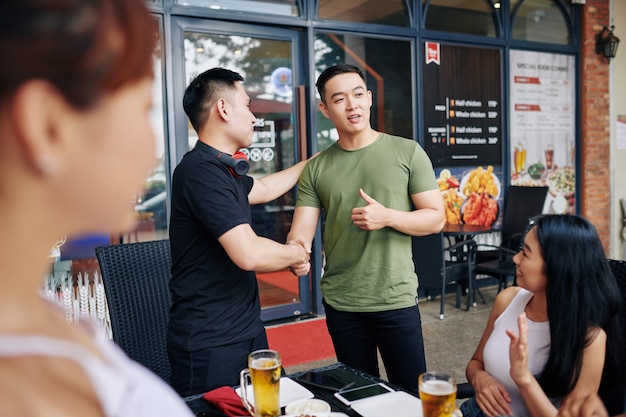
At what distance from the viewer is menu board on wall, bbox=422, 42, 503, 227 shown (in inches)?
216

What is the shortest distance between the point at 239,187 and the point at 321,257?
3.06 meters

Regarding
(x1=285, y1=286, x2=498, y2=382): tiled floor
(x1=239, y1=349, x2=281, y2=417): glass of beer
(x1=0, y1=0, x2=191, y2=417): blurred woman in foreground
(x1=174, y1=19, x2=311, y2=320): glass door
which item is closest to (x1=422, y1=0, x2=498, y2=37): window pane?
(x1=174, y1=19, x2=311, y2=320): glass door

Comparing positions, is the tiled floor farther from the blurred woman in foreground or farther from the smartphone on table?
the blurred woman in foreground

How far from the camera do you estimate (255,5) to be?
4586mm

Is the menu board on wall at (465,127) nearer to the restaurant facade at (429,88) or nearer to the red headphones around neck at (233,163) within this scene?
the restaurant facade at (429,88)

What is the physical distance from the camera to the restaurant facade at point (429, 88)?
14.5ft

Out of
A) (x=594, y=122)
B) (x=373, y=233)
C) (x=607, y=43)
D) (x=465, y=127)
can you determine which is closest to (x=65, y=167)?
(x=373, y=233)

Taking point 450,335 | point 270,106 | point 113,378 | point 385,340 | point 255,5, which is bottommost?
point 450,335

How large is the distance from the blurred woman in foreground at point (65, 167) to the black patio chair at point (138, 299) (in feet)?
6.23

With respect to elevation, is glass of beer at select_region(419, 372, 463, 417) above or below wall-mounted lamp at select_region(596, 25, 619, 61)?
below

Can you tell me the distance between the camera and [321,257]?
4973 mm

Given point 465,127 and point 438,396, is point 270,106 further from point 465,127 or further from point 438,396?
point 438,396

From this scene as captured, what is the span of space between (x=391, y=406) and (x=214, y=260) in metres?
0.77

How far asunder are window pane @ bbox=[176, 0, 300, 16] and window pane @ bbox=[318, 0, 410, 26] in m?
0.28
